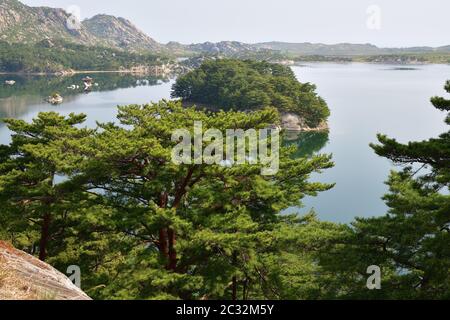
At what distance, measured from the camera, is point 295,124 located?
204ft

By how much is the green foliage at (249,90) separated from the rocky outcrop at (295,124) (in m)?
0.63

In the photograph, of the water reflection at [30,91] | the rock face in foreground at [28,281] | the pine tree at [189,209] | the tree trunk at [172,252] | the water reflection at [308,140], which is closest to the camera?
the rock face in foreground at [28,281]

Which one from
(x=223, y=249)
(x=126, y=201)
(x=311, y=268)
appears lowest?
(x=311, y=268)

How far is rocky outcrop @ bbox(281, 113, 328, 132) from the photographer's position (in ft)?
202

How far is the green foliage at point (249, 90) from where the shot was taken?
61.4 metres

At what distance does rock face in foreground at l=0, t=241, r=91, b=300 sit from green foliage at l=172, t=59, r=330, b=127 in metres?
54.5

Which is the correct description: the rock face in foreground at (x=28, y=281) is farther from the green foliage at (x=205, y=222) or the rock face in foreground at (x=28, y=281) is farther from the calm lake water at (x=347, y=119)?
the calm lake water at (x=347, y=119)

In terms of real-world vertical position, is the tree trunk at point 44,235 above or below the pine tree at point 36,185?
below

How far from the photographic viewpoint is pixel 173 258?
11820 millimetres

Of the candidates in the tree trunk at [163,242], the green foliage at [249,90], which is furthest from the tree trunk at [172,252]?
the green foliage at [249,90]

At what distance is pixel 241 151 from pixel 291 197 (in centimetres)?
220

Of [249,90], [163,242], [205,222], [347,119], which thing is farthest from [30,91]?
[205,222]
